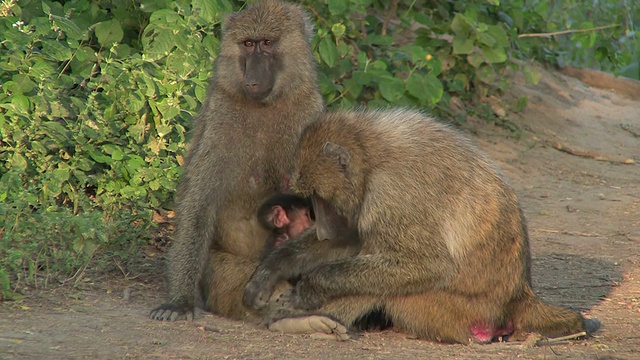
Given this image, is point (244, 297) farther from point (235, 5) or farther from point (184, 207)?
point (235, 5)

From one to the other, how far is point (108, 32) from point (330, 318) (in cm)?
219

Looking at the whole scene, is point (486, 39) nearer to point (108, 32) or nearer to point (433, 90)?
point (433, 90)

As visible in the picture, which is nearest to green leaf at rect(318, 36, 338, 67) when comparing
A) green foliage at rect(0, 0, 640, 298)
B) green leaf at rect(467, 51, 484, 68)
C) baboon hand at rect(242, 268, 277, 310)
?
green foliage at rect(0, 0, 640, 298)

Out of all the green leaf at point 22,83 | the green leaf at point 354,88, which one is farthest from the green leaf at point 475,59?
the green leaf at point 22,83

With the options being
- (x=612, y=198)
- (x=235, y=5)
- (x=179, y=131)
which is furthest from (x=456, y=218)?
(x=612, y=198)

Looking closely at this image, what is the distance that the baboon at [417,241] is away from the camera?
140 inches

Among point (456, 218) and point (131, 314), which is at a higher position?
point (456, 218)

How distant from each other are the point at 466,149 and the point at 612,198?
320 cm

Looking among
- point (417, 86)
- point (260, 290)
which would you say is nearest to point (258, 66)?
point (260, 290)

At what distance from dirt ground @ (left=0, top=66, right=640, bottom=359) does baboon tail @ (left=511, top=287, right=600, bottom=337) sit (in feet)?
0.25

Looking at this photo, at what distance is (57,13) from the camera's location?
15.8 ft

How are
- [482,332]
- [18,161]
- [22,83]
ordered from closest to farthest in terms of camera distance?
[482,332]
[18,161]
[22,83]

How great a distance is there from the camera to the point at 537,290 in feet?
15.2

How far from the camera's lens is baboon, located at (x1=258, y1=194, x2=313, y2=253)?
3934 millimetres
